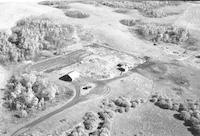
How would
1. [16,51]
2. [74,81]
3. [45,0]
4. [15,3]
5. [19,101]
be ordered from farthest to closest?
[45,0] < [15,3] < [16,51] < [74,81] < [19,101]

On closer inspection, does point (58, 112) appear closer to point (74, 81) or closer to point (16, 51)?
point (74, 81)

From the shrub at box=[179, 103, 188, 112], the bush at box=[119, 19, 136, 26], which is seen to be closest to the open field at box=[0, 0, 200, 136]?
the shrub at box=[179, 103, 188, 112]

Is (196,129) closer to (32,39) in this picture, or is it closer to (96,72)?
(96,72)

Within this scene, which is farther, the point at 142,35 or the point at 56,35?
the point at 142,35

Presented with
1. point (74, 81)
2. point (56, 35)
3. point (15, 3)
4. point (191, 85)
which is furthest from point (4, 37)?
point (191, 85)

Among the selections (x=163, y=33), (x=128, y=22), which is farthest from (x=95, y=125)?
(x=128, y=22)

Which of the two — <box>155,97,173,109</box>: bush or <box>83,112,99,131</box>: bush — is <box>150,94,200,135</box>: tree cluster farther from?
<box>83,112,99,131</box>: bush

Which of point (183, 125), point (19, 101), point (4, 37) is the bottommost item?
point (183, 125)
